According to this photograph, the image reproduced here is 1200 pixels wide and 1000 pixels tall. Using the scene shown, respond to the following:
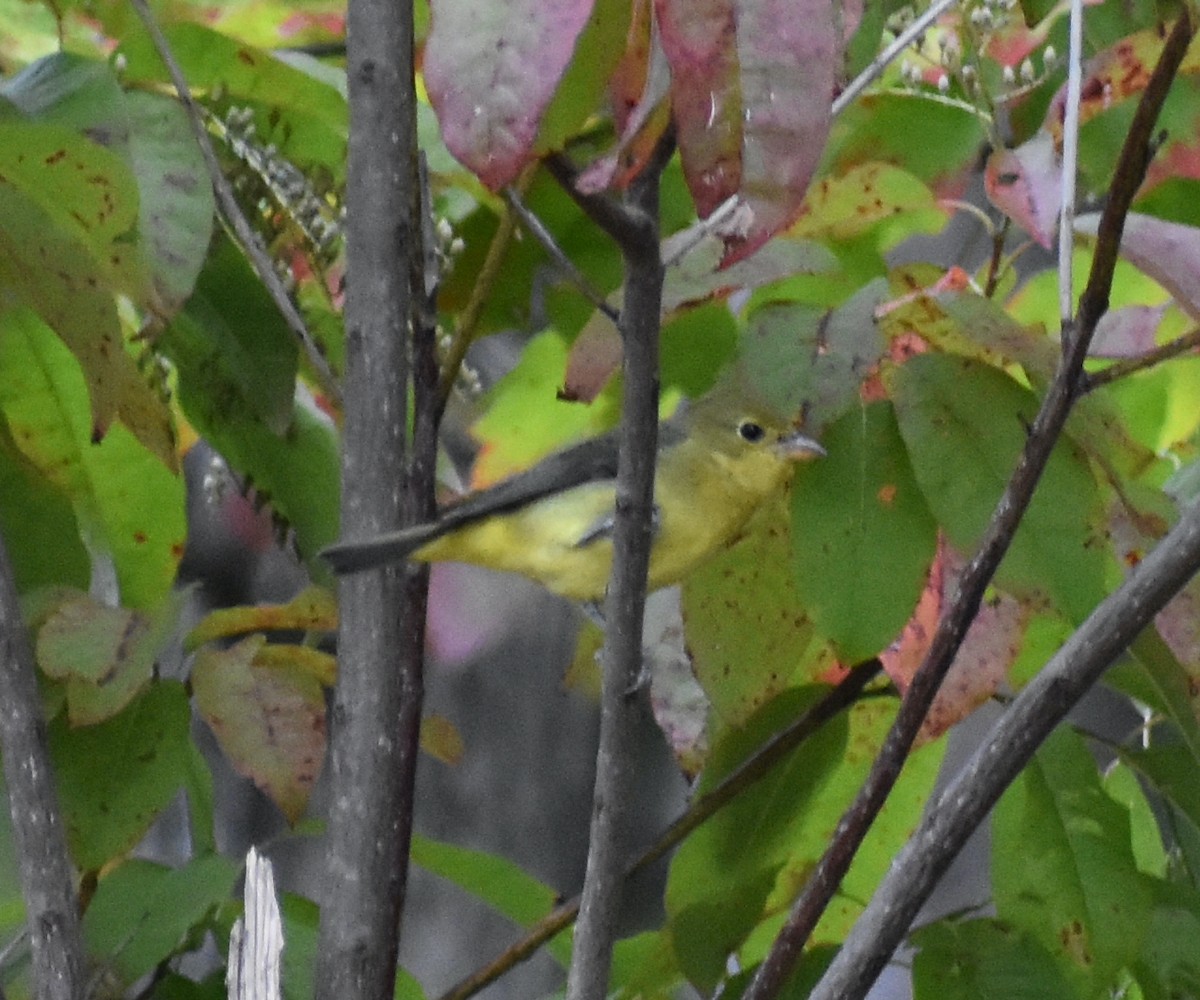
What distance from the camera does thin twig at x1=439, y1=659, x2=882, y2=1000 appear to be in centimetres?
87

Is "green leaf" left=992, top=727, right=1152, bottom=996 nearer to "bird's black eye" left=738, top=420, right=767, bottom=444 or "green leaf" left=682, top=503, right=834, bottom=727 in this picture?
"green leaf" left=682, top=503, right=834, bottom=727

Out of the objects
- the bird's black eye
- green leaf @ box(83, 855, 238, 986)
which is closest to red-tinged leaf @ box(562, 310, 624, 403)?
green leaf @ box(83, 855, 238, 986)

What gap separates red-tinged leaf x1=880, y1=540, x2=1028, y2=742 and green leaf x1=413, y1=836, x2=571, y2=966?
1.09 feet

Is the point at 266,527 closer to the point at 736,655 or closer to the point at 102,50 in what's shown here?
the point at 102,50

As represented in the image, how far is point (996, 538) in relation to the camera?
0.64 metres

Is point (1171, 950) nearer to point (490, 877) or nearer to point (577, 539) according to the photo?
point (490, 877)

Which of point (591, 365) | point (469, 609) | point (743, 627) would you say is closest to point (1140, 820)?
point (743, 627)

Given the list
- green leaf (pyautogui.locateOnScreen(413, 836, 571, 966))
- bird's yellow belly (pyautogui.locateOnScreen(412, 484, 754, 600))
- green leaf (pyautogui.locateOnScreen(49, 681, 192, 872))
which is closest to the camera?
green leaf (pyautogui.locateOnScreen(49, 681, 192, 872))

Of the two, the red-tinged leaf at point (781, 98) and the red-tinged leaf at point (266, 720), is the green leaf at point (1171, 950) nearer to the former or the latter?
the red-tinged leaf at point (266, 720)

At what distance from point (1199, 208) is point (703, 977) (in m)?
0.56

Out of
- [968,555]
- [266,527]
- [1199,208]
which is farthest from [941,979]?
[266,527]

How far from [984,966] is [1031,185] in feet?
1.35

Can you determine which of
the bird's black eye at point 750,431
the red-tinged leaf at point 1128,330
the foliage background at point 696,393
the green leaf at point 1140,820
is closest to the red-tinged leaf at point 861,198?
the foliage background at point 696,393

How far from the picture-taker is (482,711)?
2.42 m
